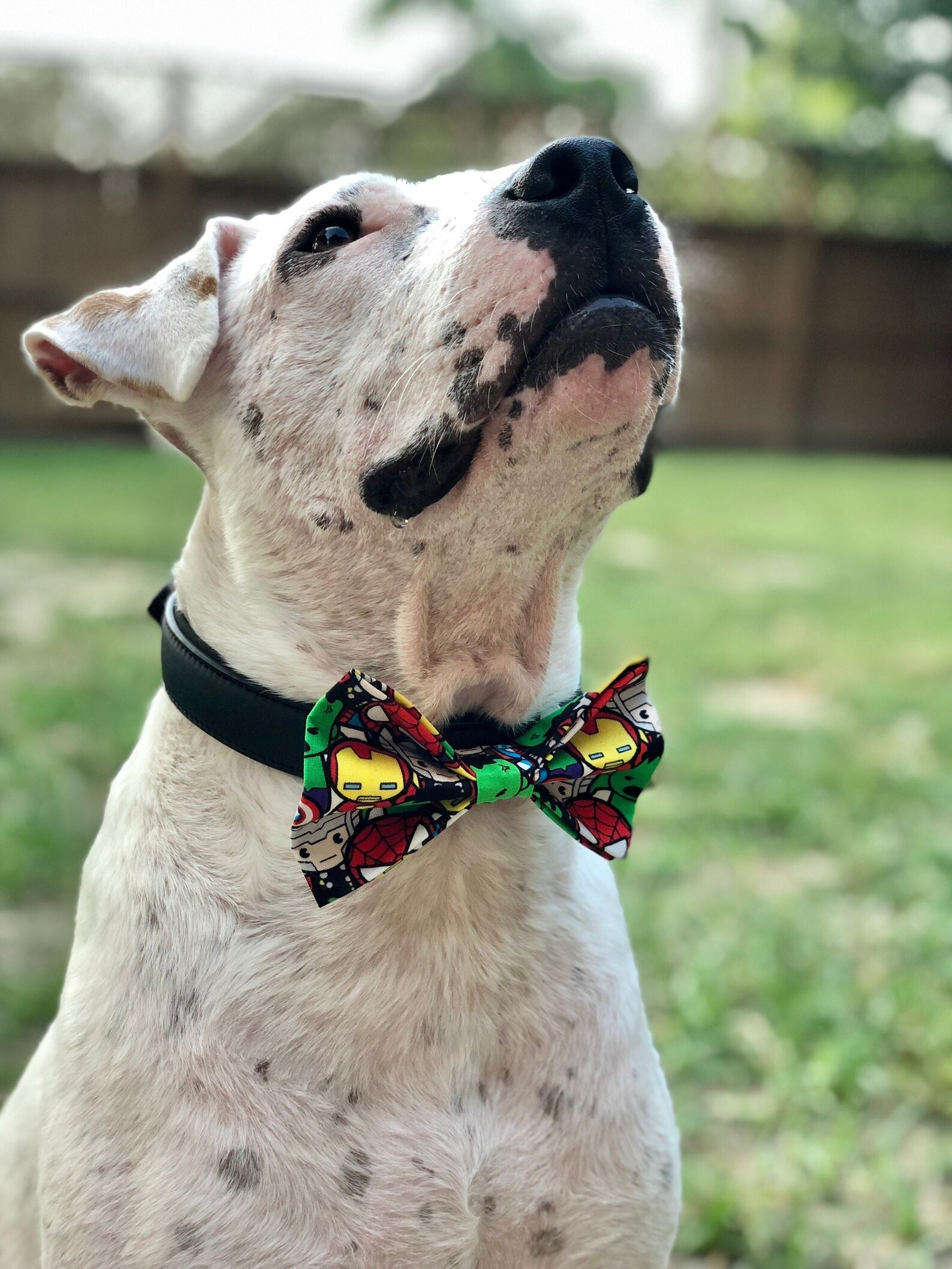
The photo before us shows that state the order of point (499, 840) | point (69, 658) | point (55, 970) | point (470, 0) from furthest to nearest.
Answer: point (470, 0)
point (69, 658)
point (55, 970)
point (499, 840)

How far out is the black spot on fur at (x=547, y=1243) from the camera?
1.50 meters

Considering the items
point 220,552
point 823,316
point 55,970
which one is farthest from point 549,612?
point 823,316

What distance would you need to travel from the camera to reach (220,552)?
1.73 metres

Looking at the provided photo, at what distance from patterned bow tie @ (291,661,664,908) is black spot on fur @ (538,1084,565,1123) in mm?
306

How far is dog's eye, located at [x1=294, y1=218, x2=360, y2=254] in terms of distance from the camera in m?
1.74

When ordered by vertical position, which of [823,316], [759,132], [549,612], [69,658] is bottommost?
[823,316]

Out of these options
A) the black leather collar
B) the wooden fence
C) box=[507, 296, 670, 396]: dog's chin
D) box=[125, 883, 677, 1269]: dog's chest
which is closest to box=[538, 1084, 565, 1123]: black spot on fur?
box=[125, 883, 677, 1269]: dog's chest

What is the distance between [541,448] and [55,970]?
209 centimetres

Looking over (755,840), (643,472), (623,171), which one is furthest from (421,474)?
(755,840)

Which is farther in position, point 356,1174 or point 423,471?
point 423,471

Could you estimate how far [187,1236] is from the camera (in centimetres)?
139

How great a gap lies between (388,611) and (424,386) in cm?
31

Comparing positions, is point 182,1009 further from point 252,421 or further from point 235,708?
point 252,421

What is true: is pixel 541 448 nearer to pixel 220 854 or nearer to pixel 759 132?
pixel 220 854
